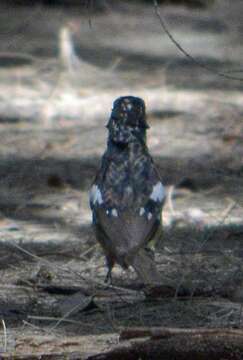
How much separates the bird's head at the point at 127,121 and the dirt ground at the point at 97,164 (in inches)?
21.1

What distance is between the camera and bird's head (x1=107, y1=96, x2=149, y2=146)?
7375 mm

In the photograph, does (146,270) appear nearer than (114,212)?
Yes

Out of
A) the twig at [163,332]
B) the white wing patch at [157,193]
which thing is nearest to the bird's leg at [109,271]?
the white wing patch at [157,193]

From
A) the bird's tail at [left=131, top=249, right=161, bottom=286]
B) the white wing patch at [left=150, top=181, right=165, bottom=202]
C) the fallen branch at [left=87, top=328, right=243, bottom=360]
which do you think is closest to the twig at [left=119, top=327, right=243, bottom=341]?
the fallen branch at [left=87, top=328, right=243, bottom=360]

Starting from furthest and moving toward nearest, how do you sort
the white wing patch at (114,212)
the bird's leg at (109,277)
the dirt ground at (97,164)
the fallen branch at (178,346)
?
the bird's leg at (109,277), the white wing patch at (114,212), the dirt ground at (97,164), the fallen branch at (178,346)

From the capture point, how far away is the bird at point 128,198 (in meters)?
6.51

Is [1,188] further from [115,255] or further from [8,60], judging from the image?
[8,60]

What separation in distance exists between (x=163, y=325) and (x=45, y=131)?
527cm

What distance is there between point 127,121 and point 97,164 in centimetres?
268

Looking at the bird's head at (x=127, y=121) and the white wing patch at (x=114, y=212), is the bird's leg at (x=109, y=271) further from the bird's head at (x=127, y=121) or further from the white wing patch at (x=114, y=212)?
the bird's head at (x=127, y=121)

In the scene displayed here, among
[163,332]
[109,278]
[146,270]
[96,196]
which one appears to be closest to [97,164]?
[96,196]

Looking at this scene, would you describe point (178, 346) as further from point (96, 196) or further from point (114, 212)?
point (96, 196)

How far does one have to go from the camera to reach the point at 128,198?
22.3ft

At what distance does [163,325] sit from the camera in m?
6.08
